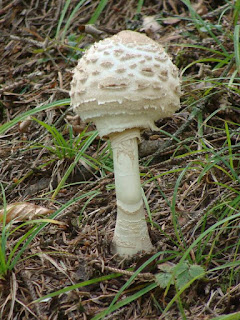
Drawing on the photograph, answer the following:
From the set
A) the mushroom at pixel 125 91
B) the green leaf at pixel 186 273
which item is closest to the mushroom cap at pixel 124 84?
the mushroom at pixel 125 91

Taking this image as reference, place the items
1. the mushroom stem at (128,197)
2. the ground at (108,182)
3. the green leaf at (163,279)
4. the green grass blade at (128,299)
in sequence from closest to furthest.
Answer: the green grass blade at (128,299) → the green leaf at (163,279) → the ground at (108,182) → the mushroom stem at (128,197)

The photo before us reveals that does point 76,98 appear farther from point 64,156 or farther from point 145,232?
point 64,156

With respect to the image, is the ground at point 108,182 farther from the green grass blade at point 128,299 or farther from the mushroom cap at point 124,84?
the mushroom cap at point 124,84

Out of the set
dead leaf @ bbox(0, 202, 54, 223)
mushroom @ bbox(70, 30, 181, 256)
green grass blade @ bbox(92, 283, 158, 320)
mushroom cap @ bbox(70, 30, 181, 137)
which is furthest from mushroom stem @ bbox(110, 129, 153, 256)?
dead leaf @ bbox(0, 202, 54, 223)

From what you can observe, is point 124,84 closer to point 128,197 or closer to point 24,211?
point 128,197

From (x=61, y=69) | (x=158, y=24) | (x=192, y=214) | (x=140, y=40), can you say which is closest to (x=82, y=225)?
(x=192, y=214)

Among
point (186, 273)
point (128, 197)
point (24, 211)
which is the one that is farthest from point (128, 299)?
point (24, 211)
